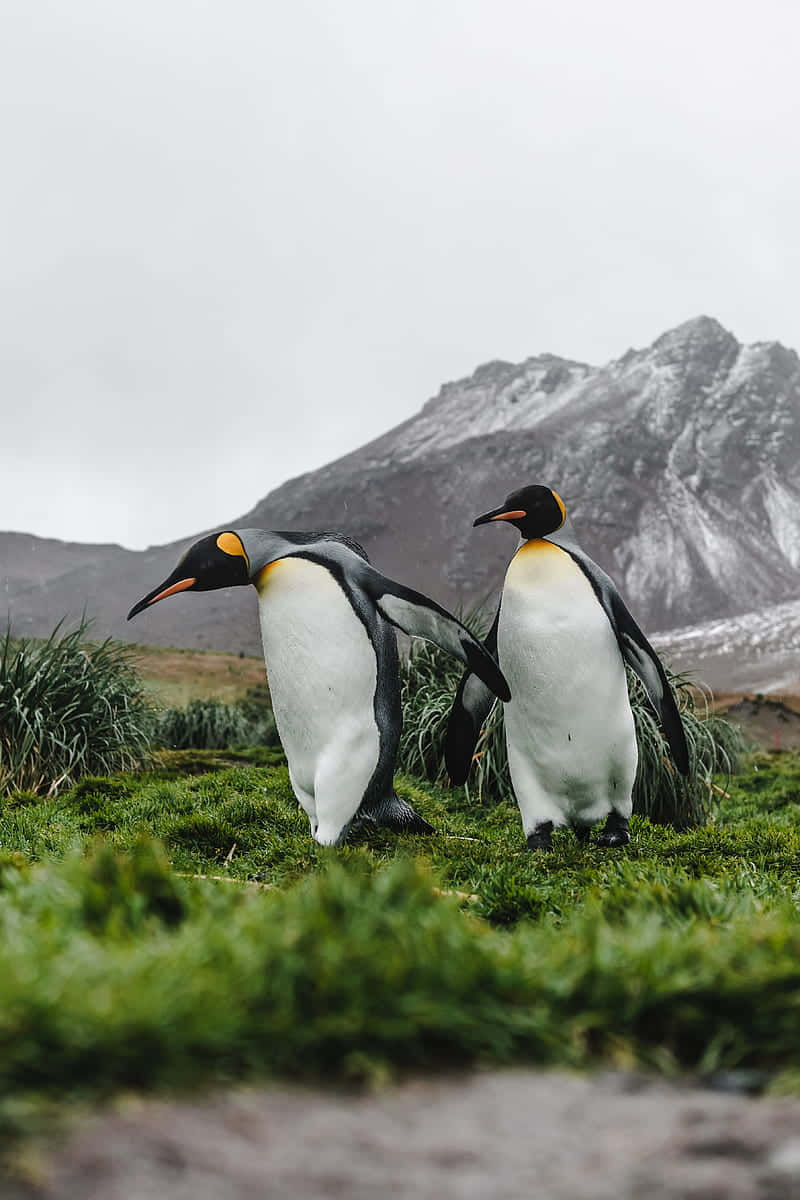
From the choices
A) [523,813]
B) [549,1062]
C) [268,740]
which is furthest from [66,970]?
[268,740]

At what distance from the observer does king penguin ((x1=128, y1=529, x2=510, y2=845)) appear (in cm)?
534

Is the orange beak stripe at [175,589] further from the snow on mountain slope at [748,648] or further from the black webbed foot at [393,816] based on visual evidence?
the snow on mountain slope at [748,648]

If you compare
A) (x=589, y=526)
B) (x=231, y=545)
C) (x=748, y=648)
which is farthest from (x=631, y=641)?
(x=589, y=526)

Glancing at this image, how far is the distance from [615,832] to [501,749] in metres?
2.94

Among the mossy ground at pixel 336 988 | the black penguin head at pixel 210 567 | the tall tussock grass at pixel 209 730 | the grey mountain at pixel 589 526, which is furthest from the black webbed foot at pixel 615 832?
the grey mountain at pixel 589 526

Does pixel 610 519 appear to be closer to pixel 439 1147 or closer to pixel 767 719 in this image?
pixel 767 719

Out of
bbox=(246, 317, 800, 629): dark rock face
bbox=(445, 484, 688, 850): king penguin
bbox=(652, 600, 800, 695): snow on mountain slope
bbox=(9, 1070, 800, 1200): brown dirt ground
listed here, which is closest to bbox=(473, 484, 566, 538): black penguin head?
bbox=(445, 484, 688, 850): king penguin

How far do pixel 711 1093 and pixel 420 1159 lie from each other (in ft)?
1.78

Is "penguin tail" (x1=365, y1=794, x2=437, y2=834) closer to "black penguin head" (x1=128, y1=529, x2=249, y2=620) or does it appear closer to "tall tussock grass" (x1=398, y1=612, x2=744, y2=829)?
"black penguin head" (x1=128, y1=529, x2=249, y2=620)

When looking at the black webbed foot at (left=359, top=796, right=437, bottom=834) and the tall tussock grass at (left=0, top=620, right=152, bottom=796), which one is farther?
the tall tussock grass at (left=0, top=620, right=152, bottom=796)

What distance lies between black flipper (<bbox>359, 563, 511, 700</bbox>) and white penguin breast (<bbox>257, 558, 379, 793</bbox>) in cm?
22

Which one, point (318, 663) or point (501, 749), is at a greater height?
point (318, 663)

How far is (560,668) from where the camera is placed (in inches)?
218

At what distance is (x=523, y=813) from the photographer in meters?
5.84
